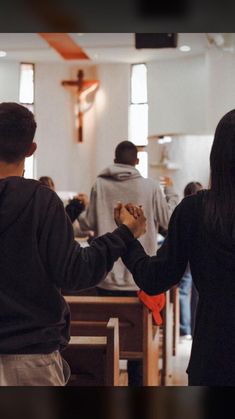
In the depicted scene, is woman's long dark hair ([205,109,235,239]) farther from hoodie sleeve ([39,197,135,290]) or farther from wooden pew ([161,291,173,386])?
wooden pew ([161,291,173,386])

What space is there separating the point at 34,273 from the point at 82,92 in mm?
1880

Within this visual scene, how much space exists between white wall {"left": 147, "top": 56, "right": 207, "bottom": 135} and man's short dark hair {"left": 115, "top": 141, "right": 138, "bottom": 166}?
12.8 inches

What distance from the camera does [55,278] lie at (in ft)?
6.04

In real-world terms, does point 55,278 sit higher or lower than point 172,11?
lower

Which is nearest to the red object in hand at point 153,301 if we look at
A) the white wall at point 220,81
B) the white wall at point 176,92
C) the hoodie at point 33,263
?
the white wall at point 176,92

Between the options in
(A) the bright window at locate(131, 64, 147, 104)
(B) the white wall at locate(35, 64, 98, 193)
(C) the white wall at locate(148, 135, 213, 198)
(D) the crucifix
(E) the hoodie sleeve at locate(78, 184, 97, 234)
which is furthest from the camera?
(D) the crucifix

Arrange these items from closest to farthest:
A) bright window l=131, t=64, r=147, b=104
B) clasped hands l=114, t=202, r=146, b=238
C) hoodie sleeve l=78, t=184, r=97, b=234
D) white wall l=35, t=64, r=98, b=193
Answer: clasped hands l=114, t=202, r=146, b=238 < hoodie sleeve l=78, t=184, r=97, b=234 < white wall l=35, t=64, r=98, b=193 < bright window l=131, t=64, r=147, b=104

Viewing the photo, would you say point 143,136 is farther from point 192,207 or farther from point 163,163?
point 192,207

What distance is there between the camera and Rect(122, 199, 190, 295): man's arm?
1858 mm

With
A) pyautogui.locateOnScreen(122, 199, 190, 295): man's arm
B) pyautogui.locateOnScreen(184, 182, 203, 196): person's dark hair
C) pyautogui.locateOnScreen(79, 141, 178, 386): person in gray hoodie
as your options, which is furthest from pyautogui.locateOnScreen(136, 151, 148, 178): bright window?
pyautogui.locateOnScreen(122, 199, 190, 295): man's arm

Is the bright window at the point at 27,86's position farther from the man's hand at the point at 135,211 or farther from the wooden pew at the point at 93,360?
the wooden pew at the point at 93,360

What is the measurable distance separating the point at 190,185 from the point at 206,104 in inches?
78.7

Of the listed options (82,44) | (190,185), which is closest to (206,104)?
(82,44)

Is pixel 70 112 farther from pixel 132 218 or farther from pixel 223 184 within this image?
pixel 223 184
